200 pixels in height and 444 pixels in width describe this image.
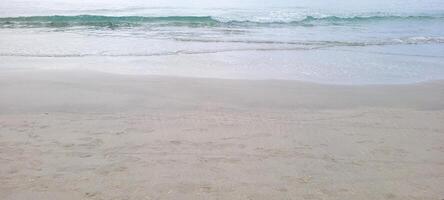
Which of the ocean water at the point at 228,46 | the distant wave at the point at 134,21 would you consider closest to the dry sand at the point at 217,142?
the ocean water at the point at 228,46

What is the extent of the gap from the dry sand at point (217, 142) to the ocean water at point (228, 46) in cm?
208

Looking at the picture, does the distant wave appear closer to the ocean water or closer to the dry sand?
the ocean water

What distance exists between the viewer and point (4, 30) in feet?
60.4

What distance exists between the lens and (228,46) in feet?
46.8

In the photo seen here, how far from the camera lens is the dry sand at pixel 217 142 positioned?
389 cm

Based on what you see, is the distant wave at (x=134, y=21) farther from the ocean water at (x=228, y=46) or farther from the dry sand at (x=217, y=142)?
the dry sand at (x=217, y=142)

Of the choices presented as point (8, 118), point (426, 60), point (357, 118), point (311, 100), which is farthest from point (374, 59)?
point (8, 118)

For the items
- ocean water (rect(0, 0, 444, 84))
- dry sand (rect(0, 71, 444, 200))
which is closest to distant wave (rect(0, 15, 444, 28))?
ocean water (rect(0, 0, 444, 84))

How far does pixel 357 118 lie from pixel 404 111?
966mm

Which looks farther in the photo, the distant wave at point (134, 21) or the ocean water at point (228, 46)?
the distant wave at point (134, 21)

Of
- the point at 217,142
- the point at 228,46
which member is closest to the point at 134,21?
the point at 228,46

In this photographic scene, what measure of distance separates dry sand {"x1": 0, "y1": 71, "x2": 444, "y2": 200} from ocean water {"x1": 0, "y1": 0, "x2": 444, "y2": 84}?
208 cm

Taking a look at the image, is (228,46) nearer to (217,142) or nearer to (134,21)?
(217,142)

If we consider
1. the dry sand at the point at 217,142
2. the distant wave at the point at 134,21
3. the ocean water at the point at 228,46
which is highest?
the distant wave at the point at 134,21
